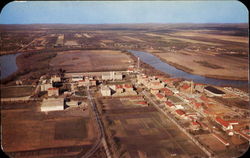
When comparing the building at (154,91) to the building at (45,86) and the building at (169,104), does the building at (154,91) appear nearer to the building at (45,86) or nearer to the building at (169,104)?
the building at (169,104)

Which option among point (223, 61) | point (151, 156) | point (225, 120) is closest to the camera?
point (151, 156)

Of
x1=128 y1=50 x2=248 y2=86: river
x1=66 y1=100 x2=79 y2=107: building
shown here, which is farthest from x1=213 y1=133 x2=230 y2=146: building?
x1=128 y1=50 x2=248 y2=86: river

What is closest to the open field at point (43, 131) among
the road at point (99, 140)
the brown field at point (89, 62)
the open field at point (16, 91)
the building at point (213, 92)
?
the road at point (99, 140)

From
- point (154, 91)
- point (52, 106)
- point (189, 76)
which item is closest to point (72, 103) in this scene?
point (52, 106)

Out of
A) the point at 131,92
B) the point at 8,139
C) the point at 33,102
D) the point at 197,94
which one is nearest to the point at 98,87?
the point at 131,92

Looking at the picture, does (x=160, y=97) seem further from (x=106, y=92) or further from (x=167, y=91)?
(x=106, y=92)

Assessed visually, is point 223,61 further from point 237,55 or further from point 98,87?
point 98,87
